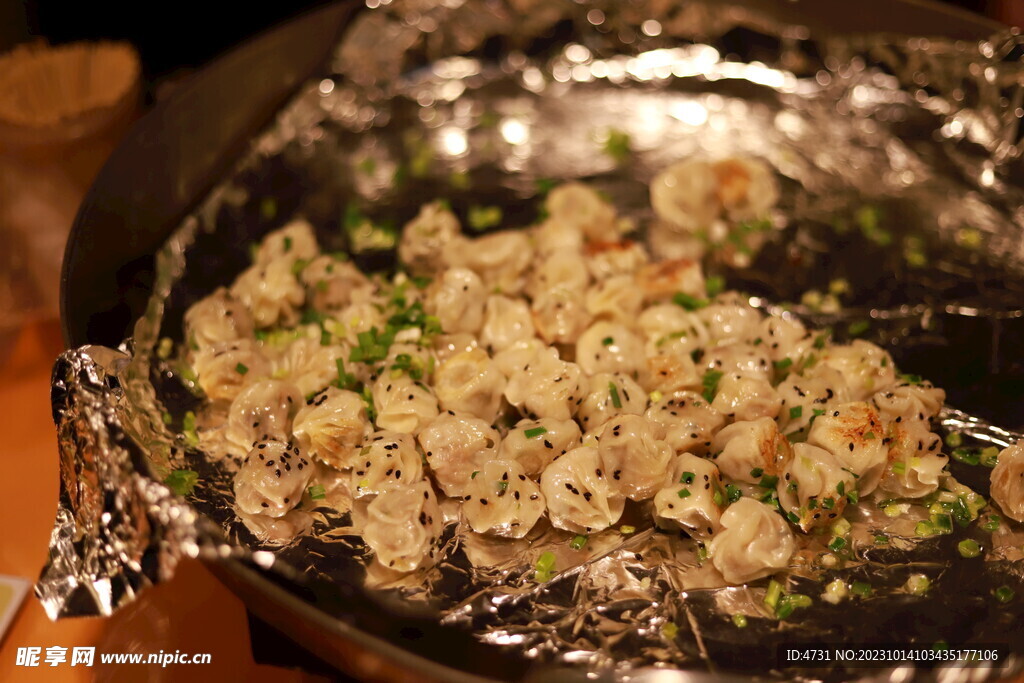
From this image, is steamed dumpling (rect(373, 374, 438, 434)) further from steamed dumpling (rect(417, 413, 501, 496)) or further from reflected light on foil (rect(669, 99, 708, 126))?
reflected light on foil (rect(669, 99, 708, 126))

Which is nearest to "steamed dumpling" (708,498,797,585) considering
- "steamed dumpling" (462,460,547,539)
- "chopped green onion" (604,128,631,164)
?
"steamed dumpling" (462,460,547,539)

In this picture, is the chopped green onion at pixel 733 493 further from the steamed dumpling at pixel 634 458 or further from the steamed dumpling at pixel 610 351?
the steamed dumpling at pixel 610 351

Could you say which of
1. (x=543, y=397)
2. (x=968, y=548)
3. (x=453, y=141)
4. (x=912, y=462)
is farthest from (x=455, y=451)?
(x=453, y=141)

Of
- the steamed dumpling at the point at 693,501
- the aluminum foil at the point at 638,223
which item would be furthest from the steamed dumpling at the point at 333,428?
the steamed dumpling at the point at 693,501

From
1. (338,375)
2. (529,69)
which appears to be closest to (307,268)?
(338,375)

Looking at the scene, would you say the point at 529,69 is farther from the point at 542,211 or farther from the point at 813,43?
the point at 813,43

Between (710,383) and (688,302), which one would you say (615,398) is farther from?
(688,302)
